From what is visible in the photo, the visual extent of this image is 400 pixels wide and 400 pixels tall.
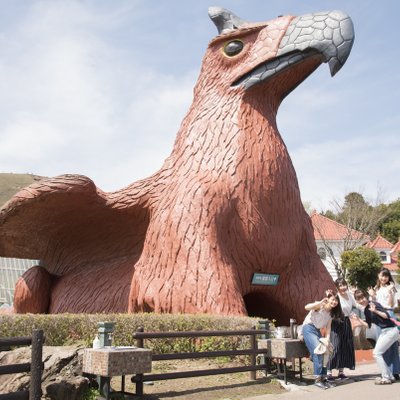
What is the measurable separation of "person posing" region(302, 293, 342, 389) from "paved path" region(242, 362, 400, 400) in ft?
0.63

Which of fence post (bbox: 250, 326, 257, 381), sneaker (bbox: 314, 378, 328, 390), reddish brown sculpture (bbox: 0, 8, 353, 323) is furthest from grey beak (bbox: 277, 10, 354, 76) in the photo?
sneaker (bbox: 314, 378, 328, 390)

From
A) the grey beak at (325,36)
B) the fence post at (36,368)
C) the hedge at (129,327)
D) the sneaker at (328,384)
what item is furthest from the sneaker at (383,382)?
the grey beak at (325,36)

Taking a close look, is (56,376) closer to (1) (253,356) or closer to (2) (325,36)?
(1) (253,356)

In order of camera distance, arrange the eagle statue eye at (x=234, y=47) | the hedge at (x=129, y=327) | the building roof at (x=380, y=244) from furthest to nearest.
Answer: the building roof at (x=380, y=244) → the eagle statue eye at (x=234, y=47) → the hedge at (x=129, y=327)

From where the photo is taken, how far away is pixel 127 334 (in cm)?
684

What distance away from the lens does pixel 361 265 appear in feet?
91.3

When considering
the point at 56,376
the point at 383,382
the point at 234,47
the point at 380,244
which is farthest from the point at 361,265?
the point at 56,376

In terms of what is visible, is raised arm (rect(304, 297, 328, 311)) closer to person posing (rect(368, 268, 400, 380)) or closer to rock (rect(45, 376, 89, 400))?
person posing (rect(368, 268, 400, 380))

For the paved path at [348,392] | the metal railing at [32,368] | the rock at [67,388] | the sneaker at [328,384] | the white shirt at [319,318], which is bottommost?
the paved path at [348,392]

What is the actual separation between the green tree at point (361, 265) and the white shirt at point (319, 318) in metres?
22.5

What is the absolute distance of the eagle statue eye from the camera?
32.9 ft

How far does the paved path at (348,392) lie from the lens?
5.34m

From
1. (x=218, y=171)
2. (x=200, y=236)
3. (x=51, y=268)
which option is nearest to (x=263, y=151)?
(x=218, y=171)

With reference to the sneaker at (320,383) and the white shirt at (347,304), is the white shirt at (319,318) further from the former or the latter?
the white shirt at (347,304)
